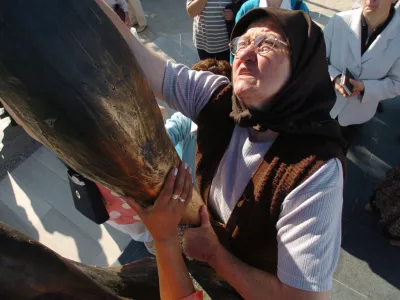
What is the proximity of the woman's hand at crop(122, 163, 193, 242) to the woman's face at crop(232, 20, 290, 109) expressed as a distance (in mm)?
421

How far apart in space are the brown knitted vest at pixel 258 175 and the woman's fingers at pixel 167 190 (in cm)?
39

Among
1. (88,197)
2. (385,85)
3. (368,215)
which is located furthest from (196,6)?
(368,215)

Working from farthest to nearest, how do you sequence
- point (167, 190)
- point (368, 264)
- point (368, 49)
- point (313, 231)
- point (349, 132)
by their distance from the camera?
point (349, 132)
point (368, 264)
point (368, 49)
point (313, 231)
point (167, 190)

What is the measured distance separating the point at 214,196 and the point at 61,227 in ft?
8.48

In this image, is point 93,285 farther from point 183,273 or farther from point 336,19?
point 336,19

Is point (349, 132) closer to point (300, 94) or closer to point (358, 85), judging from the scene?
point (358, 85)

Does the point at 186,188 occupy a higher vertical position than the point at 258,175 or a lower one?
higher

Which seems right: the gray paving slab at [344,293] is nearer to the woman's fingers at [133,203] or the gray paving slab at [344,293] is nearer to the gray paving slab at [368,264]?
the gray paving slab at [368,264]

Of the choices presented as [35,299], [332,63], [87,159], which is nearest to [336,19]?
[332,63]

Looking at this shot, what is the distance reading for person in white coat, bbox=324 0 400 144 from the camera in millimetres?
2586

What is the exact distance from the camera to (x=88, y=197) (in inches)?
72.7

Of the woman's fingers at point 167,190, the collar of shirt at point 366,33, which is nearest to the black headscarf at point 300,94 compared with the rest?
the woman's fingers at point 167,190

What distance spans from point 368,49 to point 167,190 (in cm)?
234

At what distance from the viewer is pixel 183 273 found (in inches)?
40.3
